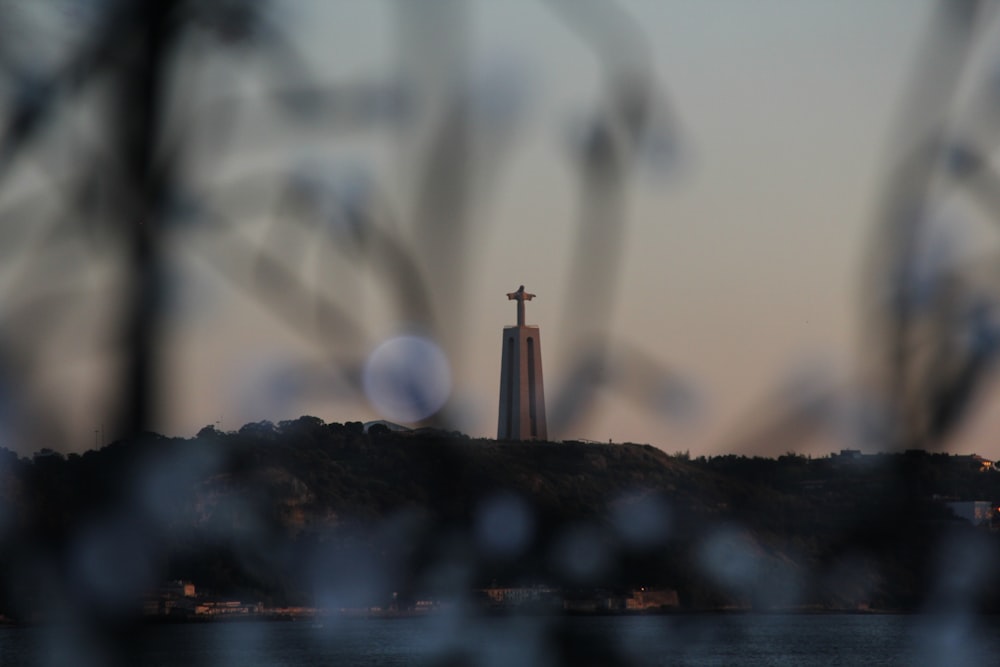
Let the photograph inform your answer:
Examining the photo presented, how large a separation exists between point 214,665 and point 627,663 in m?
166

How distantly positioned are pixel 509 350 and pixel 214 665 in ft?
156

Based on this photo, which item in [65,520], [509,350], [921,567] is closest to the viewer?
[921,567]

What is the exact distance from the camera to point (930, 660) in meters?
174

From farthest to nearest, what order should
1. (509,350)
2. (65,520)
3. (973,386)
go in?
1. (509,350)
2. (65,520)
3. (973,386)

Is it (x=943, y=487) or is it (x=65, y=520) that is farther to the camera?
(x=65, y=520)

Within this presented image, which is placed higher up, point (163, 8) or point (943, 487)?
point (163, 8)

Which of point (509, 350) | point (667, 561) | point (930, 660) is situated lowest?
point (930, 660)

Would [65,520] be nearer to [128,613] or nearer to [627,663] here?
[128,613]

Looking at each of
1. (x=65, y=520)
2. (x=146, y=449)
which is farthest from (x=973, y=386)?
(x=65, y=520)

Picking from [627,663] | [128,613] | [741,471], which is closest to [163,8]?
[128,613]

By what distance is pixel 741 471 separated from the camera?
3.49m

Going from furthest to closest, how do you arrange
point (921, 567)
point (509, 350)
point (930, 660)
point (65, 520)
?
point (930, 660) → point (509, 350) → point (65, 520) → point (921, 567)

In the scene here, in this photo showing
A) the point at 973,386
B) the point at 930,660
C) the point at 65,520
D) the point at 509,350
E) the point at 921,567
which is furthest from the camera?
the point at 930,660

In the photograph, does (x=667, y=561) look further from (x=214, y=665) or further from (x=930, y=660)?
(x=214, y=665)
